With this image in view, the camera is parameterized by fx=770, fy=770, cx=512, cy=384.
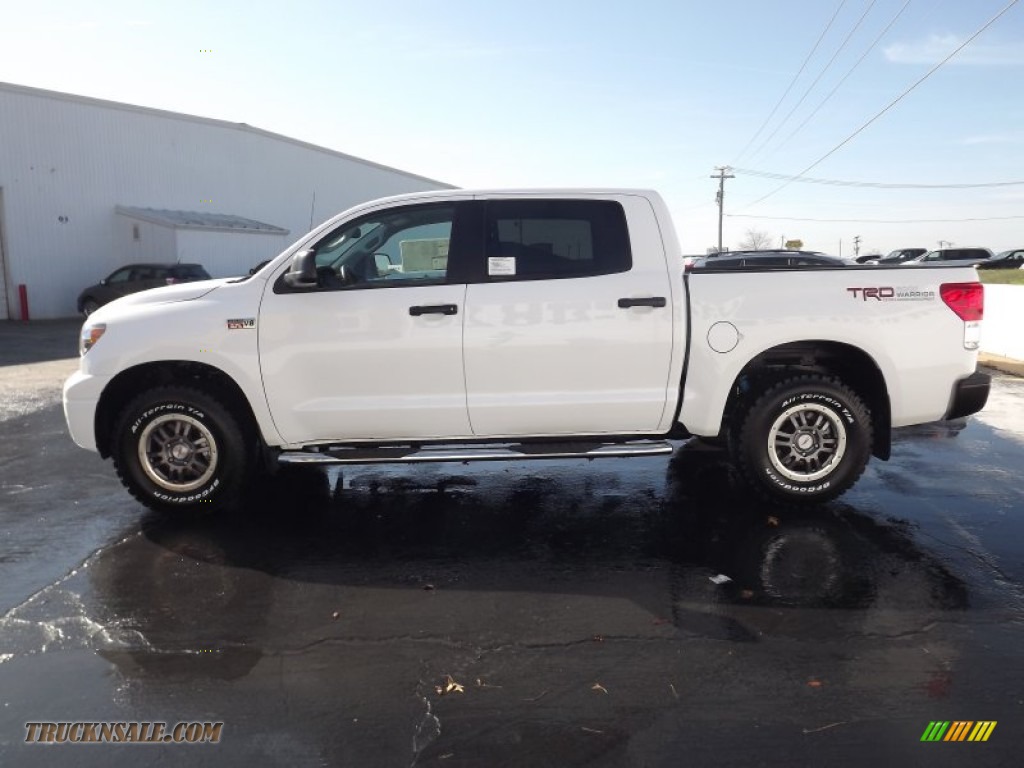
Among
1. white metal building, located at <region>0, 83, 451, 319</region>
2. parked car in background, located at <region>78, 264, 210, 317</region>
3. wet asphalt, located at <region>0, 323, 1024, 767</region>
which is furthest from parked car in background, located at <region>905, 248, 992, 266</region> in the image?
wet asphalt, located at <region>0, 323, 1024, 767</region>

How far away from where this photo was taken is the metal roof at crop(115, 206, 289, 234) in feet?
83.6

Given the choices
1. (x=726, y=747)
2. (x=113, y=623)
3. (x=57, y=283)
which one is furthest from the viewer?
(x=57, y=283)

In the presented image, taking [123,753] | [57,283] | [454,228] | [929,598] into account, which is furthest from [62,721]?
[57,283]

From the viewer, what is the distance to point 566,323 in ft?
16.0

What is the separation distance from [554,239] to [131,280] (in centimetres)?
2173

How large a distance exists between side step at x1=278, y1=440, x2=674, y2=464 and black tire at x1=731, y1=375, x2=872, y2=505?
620 mm

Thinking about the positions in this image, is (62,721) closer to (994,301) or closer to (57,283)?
(994,301)

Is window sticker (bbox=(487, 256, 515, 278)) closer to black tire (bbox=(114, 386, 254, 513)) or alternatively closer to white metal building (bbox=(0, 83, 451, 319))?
black tire (bbox=(114, 386, 254, 513))

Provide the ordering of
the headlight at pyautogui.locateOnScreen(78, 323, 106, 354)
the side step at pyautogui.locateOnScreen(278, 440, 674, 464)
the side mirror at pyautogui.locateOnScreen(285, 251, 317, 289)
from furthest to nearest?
the headlight at pyautogui.locateOnScreen(78, 323, 106, 354) < the side step at pyautogui.locateOnScreen(278, 440, 674, 464) < the side mirror at pyautogui.locateOnScreen(285, 251, 317, 289)

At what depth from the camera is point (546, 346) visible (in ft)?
16.1

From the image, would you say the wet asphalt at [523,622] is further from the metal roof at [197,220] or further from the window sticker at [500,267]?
the metal roof at [197,220]

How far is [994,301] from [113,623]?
13931 mm

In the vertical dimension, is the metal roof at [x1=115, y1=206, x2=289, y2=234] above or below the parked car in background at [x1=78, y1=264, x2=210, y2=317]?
above

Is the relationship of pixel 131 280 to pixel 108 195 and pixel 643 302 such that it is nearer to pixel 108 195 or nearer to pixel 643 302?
pixel 108 195
